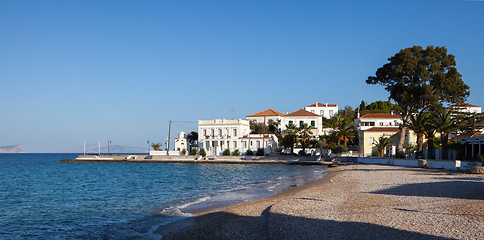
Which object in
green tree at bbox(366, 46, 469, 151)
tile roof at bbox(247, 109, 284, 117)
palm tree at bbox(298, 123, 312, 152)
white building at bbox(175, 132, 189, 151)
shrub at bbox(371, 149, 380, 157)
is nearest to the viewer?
green tree at bbox(366, 46, 469, 151)

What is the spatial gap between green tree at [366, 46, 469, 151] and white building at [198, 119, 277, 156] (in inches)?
1113

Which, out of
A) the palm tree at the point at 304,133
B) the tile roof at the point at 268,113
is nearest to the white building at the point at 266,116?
the tile roof at the point at 268,113

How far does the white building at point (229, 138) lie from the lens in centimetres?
6950

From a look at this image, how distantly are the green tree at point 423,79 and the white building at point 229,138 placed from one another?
92.8 feet

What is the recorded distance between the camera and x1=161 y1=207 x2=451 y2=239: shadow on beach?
916 cm

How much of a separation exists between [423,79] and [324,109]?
47.5 m

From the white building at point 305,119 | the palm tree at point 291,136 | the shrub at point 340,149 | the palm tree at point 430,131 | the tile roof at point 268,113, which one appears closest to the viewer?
the palm tree at point 430,131

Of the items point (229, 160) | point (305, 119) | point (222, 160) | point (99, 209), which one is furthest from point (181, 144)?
point (99, 209)

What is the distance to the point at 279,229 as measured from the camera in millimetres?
10578

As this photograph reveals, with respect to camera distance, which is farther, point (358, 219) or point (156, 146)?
point (156, 146)

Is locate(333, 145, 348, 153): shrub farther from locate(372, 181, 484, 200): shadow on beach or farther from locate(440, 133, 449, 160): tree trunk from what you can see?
locate(372, 181, 484, 200): shadow on beach

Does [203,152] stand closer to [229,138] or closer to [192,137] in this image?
[229,138]

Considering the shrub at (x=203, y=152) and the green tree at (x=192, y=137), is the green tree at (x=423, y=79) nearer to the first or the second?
the shrub at (x=203, y=152)

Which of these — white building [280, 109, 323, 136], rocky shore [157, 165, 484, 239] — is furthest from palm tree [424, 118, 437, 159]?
white building [280, 109, 323, 136]
